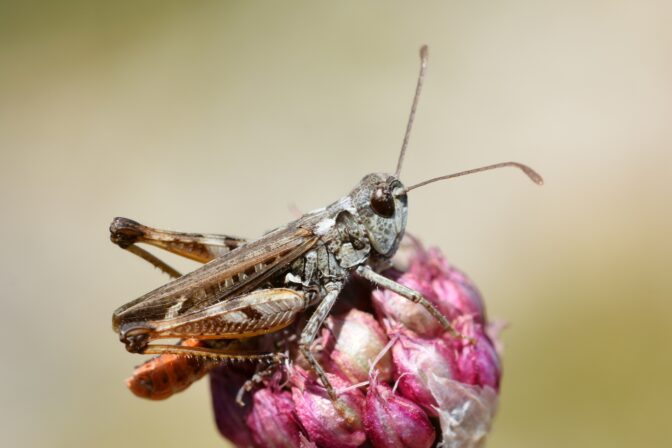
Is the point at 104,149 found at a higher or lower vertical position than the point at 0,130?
lower

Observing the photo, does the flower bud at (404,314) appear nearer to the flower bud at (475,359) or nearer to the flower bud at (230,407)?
the flower bud at (475,359)

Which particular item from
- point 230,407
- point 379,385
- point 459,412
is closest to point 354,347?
point 379,385

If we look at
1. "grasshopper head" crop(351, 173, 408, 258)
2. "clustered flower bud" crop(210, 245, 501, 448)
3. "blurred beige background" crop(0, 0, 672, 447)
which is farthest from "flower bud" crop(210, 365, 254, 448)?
"blurred beige background" crop(0, 0, 672, 447)

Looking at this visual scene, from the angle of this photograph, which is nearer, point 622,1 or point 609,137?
point 609,137

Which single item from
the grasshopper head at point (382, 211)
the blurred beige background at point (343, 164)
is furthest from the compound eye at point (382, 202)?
the blurred beige background at point (343, 164)

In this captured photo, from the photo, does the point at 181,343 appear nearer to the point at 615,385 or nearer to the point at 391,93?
the point at 615,385

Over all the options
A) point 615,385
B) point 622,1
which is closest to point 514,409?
point 615,385
